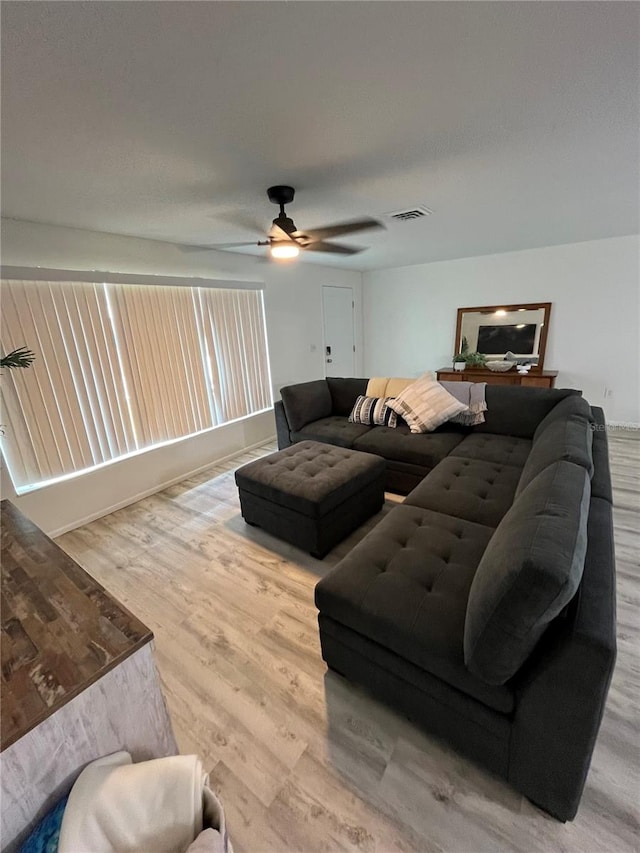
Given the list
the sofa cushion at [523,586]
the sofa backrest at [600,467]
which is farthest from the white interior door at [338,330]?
the sofa cushion at [523,586]

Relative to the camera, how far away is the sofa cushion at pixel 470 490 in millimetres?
1910

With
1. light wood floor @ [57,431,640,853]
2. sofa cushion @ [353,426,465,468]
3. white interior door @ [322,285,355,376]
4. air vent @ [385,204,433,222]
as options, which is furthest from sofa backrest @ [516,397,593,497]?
white interior door @ [322,285,355,376]

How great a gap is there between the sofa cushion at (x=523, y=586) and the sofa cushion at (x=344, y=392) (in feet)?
8.78

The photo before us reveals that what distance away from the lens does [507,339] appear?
4852 millimetres

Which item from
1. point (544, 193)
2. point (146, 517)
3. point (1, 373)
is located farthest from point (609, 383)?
point (1, 373)

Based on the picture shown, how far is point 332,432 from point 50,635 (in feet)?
8.47

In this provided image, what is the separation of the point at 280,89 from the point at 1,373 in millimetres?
2453

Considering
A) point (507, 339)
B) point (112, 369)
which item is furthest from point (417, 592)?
point (507, 339)

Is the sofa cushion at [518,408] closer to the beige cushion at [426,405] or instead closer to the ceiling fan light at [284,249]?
the beige cushion at [426,405]

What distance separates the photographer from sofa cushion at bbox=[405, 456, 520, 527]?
1.91 m

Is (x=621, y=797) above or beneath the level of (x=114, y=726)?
beneath

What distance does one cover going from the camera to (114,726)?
0.85 meters

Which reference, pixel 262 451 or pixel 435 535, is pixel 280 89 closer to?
pixel 435 535

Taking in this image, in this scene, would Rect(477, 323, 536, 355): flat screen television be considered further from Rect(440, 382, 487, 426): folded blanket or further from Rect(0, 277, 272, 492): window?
Rect(0, 277, 272, 492): window
